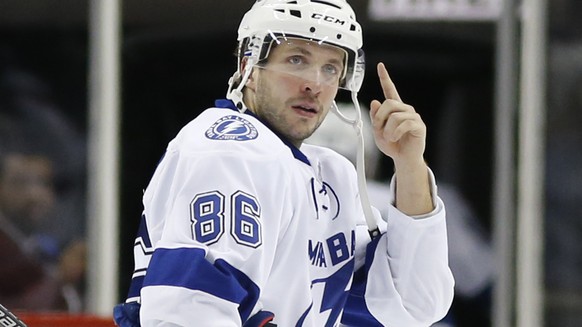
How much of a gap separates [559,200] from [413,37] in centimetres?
92

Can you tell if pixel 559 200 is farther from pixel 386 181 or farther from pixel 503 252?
pixel 386 181

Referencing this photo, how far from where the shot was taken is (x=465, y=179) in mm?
5672

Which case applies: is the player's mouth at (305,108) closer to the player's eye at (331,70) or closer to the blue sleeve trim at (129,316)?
the player's eye at (331,70)

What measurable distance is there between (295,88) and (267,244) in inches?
14.2

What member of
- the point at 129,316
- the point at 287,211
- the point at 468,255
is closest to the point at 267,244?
the point at 287,211

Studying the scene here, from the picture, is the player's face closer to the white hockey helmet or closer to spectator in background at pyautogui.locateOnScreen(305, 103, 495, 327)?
the white hockey helmet

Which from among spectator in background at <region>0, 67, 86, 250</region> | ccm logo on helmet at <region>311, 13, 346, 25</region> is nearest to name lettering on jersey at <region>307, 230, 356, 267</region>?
ccm logo on helmet at <region>311, 13, 346, 25</region>

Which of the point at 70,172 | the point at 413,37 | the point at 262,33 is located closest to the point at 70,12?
the point at 70,172

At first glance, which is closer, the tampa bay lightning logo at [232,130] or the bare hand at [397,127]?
the tampa bay lightning logo at [232,130]

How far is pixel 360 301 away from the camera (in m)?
2.77

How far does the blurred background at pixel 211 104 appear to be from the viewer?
5.26 metres

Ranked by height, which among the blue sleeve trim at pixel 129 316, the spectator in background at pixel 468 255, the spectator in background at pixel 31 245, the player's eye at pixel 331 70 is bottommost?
the spectator in background at pixel 468 255

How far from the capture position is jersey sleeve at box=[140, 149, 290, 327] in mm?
2273

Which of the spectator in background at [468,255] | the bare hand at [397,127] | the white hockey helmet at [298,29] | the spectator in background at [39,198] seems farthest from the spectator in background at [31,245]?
the bare hand at [397,127]
